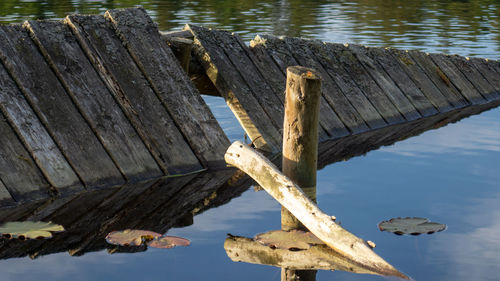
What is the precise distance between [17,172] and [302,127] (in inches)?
91.9

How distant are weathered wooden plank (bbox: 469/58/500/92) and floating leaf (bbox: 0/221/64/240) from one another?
793cm

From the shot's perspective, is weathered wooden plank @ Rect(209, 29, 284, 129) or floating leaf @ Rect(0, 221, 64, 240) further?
weathered wooden plank @ Rect(209, 29, 284, 129)

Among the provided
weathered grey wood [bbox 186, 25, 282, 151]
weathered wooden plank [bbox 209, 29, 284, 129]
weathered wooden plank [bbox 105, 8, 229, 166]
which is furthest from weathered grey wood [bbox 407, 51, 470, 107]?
weathered wooden plank [bbox 105, 8, 229, 166]

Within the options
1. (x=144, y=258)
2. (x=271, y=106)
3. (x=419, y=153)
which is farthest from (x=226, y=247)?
(x=419, y=153)

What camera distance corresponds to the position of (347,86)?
9.32 metres

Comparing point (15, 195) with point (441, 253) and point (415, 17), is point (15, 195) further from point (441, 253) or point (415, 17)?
point (415, 17)

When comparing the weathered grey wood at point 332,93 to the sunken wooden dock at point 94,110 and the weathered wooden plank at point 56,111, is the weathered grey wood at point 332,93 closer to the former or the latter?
the sunken wooden dock at point 94,110

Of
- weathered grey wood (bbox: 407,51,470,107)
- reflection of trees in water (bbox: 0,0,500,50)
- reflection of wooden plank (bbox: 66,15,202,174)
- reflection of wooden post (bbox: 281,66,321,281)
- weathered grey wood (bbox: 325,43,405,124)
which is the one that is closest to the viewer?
reflection of wooden post (bbox: 281,66,321,281)

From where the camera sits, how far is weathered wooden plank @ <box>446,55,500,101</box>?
11195 mm

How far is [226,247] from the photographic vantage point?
5.42 metres

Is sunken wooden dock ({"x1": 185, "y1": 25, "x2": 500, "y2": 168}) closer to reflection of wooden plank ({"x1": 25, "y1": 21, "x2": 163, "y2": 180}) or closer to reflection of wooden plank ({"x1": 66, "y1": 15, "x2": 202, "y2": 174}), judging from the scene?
reflection of wooden plank ({"x1": 66, "y1": 15, "x2": 202, "y2": 174})

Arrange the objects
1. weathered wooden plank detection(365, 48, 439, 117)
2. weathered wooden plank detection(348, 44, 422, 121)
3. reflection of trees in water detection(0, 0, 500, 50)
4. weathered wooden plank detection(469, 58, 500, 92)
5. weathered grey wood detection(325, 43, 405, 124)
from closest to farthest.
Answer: weathered grey wood detection(325, 43, 405, 124)
weathered wooden plank detection(348, 44, 422, 121)
weathered wooden plank detection(365, 48, 439, 117)
weathered wooden plank detection(469, 58, 500, 92)
reflection of trees in water detection(0, 0, 500, 50)

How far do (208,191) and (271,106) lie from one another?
178 cm

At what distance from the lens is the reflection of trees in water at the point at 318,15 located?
21.4 metres
